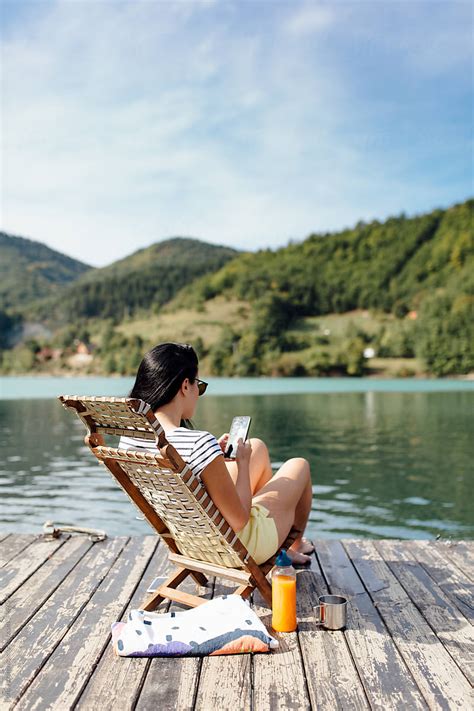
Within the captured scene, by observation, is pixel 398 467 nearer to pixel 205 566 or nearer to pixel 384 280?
pixel 205 566

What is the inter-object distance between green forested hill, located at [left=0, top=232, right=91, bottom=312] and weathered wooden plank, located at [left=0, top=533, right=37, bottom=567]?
122 m

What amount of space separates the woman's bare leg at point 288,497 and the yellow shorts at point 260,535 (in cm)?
6

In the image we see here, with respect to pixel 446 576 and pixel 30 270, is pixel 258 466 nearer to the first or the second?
pixel 446 576

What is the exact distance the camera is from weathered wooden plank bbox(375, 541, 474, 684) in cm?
275

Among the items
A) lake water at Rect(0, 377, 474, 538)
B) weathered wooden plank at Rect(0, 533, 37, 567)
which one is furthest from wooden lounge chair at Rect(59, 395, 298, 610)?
lake water at Rect(0, 377, 474, 538)

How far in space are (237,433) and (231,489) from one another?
315 millimetres

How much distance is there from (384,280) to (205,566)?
98961 millimetres

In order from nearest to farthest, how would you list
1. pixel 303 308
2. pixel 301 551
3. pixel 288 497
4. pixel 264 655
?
pixel 264 655 < pixel 288 497 < pixel 301 551 < pixel 303 308

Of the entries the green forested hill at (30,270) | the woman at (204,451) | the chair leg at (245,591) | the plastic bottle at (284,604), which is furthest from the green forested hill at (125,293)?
the plastic bottle at (284,604)

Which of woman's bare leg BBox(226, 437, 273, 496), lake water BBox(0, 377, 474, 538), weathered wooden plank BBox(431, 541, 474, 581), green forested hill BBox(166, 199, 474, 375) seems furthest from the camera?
green forested hill BBox(166, 199, 474, 375)

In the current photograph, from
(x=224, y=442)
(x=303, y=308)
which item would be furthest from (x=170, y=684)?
(x=303, y=308)

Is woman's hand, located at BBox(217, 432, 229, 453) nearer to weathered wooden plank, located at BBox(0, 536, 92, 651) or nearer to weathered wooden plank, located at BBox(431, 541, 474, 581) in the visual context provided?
weathered wooden plank, located at BBox(0, 536, 92, 651)

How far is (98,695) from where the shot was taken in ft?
7.91

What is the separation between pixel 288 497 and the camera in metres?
3.48
